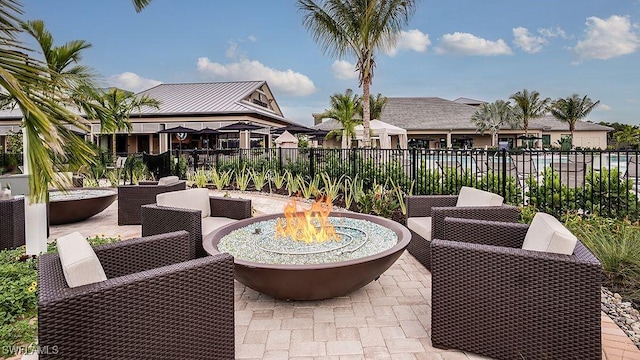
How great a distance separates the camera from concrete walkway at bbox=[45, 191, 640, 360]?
8.00ft

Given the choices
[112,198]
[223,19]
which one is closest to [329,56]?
[223,19]

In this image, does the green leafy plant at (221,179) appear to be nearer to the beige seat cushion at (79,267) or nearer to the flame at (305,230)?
the flame at (305,230)

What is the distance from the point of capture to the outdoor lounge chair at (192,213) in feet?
12.5

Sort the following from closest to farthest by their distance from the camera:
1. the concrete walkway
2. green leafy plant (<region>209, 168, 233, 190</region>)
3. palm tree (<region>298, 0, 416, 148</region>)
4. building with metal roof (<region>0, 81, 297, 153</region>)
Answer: the concrete walkway, palm tree (<region>298, 0, 416, 148</region>), green leafy plant (<region>209, 168, 233, 190</region>), building with metal roof (<region>0, 81, 297, 153</region>)

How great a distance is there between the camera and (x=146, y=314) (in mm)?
1891

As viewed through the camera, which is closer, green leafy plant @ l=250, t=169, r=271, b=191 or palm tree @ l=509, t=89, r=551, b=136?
green leafy plant @ l=250, t=169, r=271, b=191

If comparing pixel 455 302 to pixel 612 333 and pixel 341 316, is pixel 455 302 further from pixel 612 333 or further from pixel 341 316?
pixel 612 333

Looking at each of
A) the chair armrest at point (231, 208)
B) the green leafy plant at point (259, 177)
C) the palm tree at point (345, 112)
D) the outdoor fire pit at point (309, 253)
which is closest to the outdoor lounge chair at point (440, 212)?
the outdoor fire pit at point (309, 253)

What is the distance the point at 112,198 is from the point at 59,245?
5.11 metres

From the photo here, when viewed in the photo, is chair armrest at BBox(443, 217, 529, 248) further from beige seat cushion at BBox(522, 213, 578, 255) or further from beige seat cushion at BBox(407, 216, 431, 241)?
beige seat cushion at BBox(407, 216, 431, 241)

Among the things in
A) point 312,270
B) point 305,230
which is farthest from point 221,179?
point 312,270

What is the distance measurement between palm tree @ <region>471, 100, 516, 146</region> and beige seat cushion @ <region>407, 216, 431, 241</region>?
27.1 metres

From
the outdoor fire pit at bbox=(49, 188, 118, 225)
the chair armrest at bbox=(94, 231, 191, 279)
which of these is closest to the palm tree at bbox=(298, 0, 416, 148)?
the outdoor fire pit at bbox=(49, 188, 118, 225)

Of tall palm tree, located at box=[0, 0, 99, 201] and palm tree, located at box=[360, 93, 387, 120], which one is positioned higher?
palm tree, located at box=[360, 93, 387, 120]
